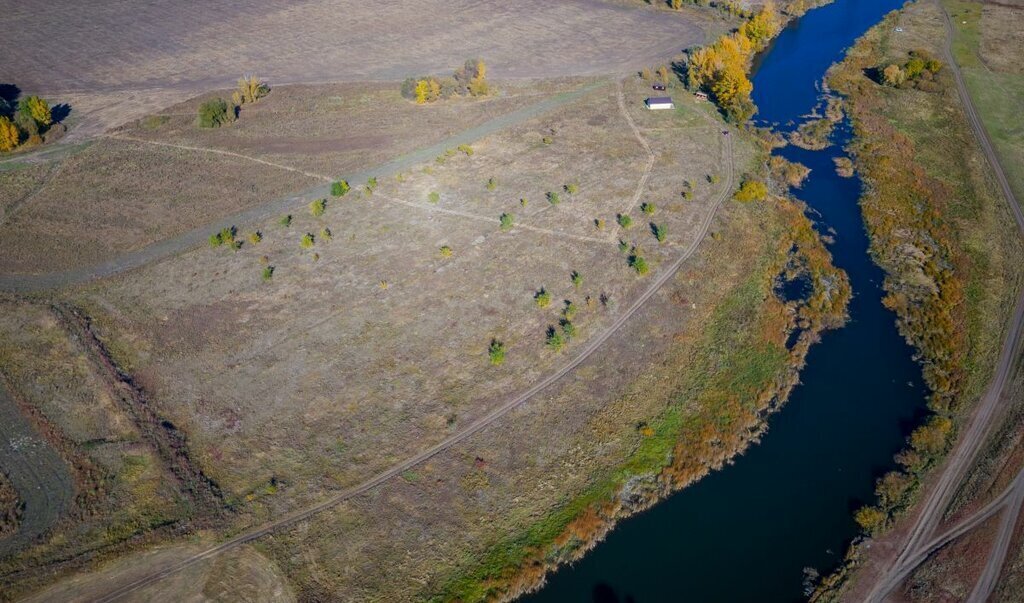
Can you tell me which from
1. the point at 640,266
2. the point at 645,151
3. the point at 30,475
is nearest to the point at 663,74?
the point at 645,151

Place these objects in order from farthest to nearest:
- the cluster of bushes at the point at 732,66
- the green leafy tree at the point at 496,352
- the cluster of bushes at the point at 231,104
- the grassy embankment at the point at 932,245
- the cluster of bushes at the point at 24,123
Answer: the cluster of bushes at the point at 732,66
the cluster of bushes at the point at 231,104
the cluster of bushes at the point at 24,123
the green leafy tree at the point at 496,352
the grassy embankment at the point at 932,245

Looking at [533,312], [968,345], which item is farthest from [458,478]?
[968,345]

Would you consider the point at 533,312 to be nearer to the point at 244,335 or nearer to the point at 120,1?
the point at 244,335

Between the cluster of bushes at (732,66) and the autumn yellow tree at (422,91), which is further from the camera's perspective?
the autumn yellow tree at (422,91)

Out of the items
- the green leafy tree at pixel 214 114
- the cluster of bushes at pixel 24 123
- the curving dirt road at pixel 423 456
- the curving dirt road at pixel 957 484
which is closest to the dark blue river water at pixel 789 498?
the curving dirt road at pixel 957 484

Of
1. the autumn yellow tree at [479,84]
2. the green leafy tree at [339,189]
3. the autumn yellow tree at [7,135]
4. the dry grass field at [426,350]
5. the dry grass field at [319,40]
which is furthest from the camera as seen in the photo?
the dry grass field at [319,40]

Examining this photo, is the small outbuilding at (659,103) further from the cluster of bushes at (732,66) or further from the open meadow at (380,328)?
the cluster of bushes at (732,66)
